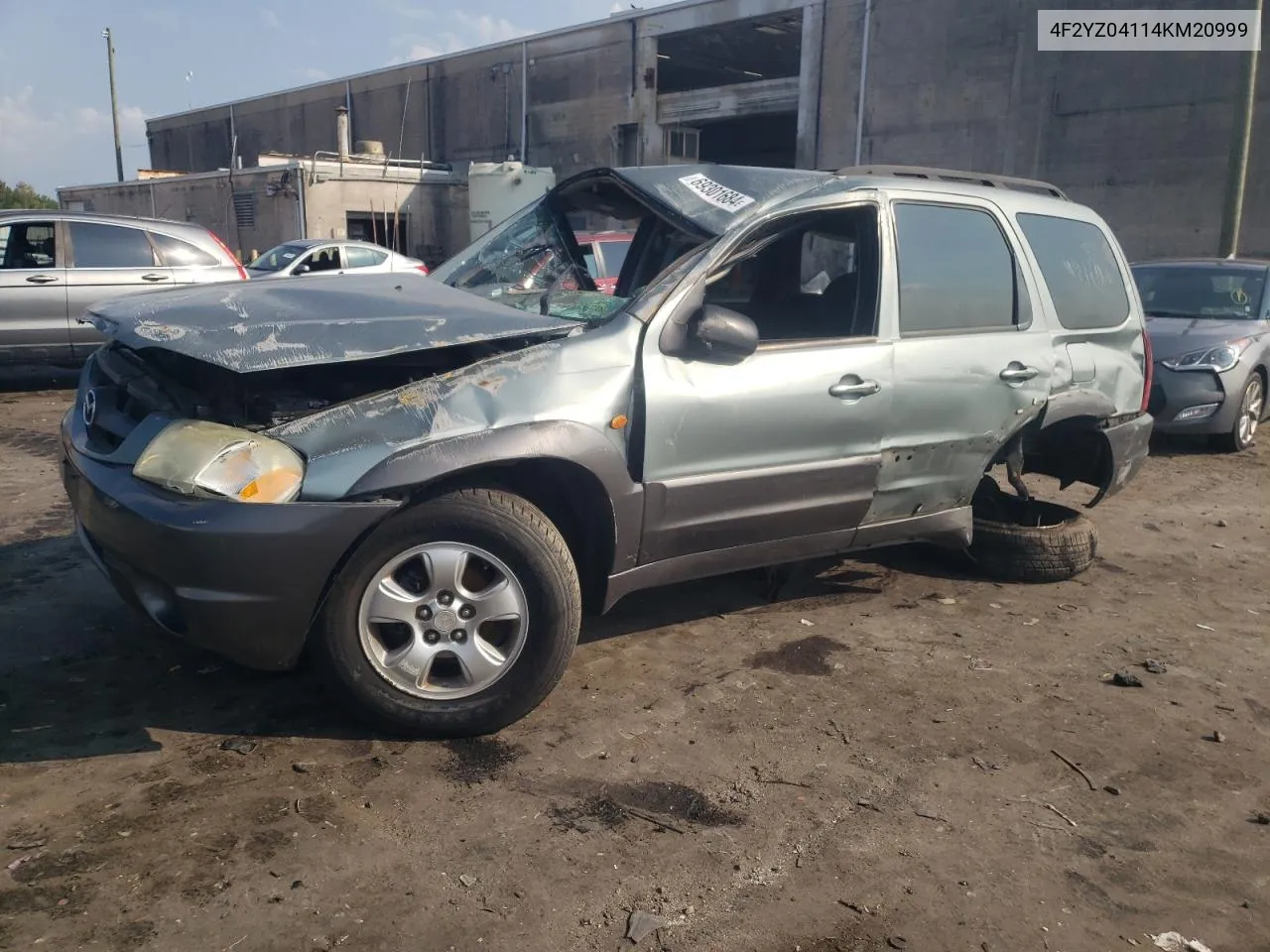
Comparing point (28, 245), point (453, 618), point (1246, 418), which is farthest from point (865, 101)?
point (453, 618)

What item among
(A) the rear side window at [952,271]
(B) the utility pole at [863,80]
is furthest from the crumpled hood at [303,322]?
(B) the utility pole at [863,80]

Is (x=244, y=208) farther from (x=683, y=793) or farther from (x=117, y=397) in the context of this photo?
(x=683, y=793)

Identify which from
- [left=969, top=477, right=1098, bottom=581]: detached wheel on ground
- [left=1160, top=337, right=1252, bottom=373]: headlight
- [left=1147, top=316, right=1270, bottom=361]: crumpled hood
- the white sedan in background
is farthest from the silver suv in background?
[left=1160, top=337, right=1252, bottom=373]: headlight

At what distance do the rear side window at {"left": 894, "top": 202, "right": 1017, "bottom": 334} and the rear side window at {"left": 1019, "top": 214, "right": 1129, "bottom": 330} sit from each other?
11.3 inches

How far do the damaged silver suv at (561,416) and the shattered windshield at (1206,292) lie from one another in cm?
505

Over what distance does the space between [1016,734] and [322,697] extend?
93.4 inches

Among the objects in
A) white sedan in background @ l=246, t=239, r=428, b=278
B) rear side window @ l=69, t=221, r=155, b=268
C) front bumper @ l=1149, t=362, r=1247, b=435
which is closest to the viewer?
front bumper @ l=1149, t=362, r=1247, b=435

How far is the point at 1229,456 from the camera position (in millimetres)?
8320

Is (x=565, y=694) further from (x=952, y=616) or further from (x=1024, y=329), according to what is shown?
(x=1024, y=329)

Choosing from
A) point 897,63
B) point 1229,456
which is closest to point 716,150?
point 897,63

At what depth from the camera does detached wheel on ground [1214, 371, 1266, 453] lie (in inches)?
327

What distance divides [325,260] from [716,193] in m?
12.8

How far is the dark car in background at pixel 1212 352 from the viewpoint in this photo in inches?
321

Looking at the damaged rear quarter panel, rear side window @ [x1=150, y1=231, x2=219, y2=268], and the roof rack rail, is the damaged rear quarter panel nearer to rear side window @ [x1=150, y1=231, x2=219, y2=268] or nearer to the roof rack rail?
the roof rack rail
